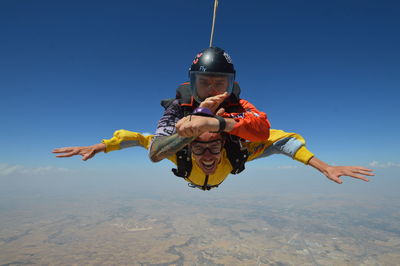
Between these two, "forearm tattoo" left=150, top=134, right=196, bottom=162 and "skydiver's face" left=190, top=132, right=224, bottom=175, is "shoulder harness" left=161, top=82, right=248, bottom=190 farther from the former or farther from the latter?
"forearm tattoo" left=150, top=134, right=196, bottom=162

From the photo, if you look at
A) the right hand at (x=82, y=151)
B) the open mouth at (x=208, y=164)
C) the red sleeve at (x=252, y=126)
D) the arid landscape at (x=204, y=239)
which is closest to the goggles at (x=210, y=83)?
the red sleeve at (x=252, y=126)

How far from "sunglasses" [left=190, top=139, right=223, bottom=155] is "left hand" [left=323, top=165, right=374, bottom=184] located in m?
1.25

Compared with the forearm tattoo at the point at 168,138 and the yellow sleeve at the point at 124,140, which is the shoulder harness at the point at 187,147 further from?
the yellow sleeve at the point at 124,140

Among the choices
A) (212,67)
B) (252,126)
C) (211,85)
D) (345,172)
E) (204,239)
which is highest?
(212,67)

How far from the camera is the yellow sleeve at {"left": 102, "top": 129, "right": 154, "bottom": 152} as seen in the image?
2593mm

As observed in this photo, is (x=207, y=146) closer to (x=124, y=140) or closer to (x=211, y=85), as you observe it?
(x=211, y=85)

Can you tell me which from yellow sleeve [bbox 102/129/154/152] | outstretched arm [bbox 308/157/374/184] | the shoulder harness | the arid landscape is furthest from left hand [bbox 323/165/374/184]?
the arid landscape

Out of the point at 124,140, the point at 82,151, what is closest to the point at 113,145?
the point at 124,140

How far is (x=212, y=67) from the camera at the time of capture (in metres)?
2.56

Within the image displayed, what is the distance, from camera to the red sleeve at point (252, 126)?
6.48ft

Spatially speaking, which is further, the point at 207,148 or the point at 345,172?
the point at 207,148

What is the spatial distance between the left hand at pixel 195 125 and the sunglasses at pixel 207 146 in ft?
3.56

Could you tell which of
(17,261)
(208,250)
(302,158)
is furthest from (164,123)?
(17,261)

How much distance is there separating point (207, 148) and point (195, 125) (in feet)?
3.99
